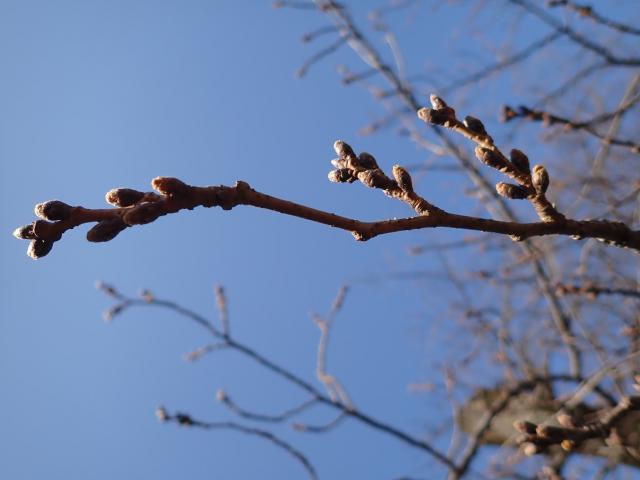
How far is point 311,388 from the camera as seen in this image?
3.20 metres

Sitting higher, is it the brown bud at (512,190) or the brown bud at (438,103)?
the brown bud at (438,103)

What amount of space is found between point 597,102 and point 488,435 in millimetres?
4225

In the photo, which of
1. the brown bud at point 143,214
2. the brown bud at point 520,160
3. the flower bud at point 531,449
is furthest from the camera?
the flower bud at point 531,449

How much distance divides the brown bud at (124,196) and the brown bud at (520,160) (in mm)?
852

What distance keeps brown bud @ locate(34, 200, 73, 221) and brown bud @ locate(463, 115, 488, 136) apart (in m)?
0.92

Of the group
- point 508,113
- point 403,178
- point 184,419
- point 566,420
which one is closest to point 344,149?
point 403,178

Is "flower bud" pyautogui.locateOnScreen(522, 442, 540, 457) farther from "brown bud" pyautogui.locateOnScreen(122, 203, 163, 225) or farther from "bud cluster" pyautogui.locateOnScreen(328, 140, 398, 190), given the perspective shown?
"brown bud" pyautogui.locateOnScreen(122, 203, 163, 225)

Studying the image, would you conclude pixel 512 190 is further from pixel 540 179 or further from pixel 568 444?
pixel 568 444

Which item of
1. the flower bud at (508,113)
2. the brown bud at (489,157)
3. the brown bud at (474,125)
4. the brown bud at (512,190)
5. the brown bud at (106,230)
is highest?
the flower bud at (508,113)

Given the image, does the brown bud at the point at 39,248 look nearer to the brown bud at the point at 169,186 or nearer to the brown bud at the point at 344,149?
the brown bud at the point at 169,186

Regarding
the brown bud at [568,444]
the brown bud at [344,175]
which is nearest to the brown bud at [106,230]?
the brown bud at [344,175]

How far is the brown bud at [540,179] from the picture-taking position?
1.24m

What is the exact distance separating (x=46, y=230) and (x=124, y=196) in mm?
185

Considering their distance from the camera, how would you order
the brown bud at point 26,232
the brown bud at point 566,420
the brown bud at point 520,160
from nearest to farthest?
the brown bud at point 26,232
the brown bud at point 520,160
the brown bud at point 566,420
